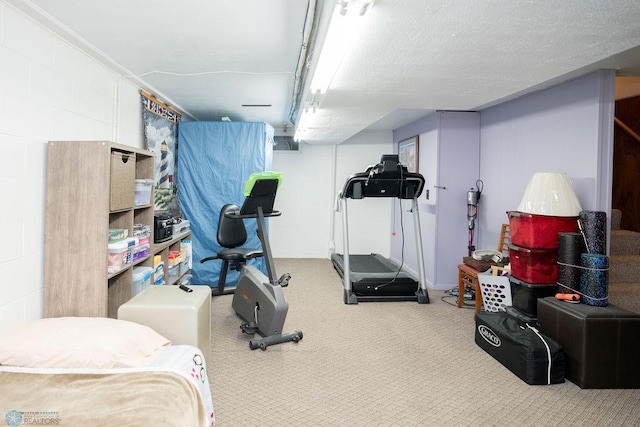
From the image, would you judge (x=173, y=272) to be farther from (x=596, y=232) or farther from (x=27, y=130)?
(x=596, y=232)

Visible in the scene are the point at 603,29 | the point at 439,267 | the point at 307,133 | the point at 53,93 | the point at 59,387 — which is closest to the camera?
the point at 59,387

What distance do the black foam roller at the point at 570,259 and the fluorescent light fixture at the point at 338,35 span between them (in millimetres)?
2195

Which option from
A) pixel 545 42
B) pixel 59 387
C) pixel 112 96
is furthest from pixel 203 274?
pixel 545 42

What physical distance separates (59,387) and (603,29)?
3284 mm

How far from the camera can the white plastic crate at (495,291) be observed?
3.57m

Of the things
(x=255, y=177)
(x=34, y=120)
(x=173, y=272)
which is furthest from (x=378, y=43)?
(x=173, y=272)

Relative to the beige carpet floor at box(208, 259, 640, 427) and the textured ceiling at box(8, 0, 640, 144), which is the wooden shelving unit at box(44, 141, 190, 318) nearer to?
the textured ceiling at box(8, 0, 640, 144)

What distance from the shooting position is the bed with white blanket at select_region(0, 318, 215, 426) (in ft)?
5.08

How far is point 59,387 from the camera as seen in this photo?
5.34 feet

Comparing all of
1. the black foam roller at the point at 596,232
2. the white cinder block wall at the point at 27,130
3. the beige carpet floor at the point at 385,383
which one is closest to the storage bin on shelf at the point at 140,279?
the white cinder block wall at the point at 27,130

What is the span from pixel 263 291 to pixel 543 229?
7.87ft

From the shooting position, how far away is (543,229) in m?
3.16

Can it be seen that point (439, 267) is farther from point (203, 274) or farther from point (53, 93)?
point (53, 93)

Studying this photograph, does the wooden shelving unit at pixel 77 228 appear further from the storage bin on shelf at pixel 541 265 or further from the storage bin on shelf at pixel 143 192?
the storage bin on shelf at pixel 541 265
